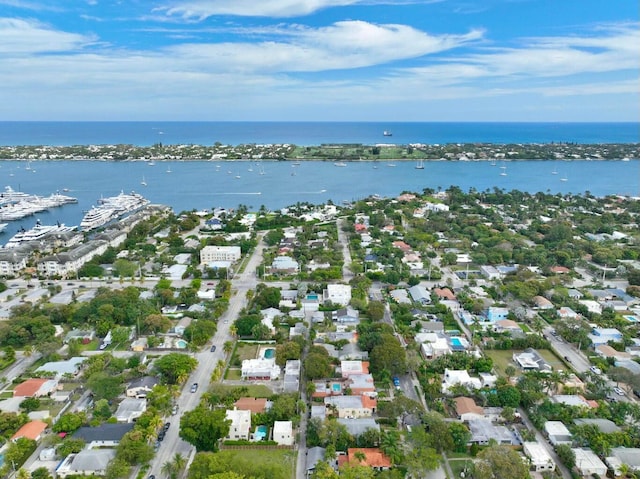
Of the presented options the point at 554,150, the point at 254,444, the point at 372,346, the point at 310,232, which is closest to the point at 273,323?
the point at 372,346

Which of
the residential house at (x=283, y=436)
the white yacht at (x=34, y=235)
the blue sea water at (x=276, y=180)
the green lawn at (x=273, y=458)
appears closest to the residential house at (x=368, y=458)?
the green lawn at (x=273, y=458)

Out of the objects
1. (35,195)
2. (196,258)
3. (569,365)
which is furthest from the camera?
(35,195)

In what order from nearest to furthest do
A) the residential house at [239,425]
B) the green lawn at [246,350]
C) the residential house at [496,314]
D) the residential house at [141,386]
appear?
the residential house at [239,425] < the residential house at [141,386] < the green lawn at [246,350] < the residential house at [496,314]

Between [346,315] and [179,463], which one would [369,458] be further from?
[346,315]

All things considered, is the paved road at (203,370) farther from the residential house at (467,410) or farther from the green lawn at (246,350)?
the residential house at (467,410)

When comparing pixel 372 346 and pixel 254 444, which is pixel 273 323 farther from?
pixel 254 444

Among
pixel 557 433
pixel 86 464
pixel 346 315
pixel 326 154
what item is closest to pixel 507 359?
pixel 557 433

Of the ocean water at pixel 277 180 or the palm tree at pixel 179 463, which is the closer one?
the palm tree at pixel 179 463
